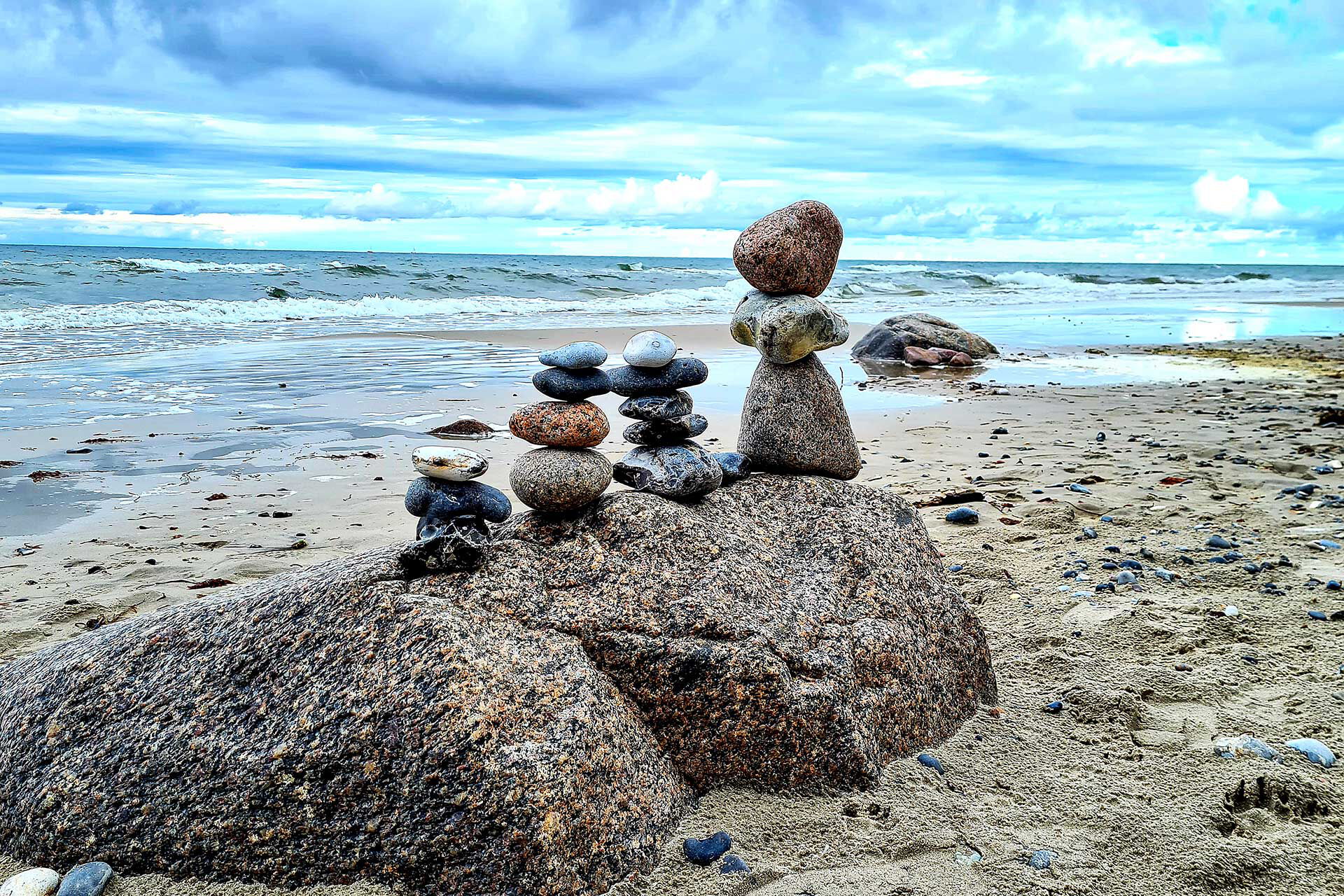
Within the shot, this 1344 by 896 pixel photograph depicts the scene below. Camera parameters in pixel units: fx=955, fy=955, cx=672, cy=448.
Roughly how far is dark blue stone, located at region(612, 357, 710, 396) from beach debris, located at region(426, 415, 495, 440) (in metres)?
4.85

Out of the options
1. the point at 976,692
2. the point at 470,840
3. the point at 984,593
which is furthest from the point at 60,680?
the point at 984,593

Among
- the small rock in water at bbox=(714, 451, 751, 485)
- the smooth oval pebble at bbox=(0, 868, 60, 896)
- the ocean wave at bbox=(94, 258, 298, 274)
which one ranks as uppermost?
the small rock in water at bbox=(714, 451, 751, 485)

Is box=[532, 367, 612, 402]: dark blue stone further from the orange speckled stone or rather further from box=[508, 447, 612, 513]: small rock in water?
box=[508, 447, 612, 513]: small rock in water

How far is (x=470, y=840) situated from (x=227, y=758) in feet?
2.61

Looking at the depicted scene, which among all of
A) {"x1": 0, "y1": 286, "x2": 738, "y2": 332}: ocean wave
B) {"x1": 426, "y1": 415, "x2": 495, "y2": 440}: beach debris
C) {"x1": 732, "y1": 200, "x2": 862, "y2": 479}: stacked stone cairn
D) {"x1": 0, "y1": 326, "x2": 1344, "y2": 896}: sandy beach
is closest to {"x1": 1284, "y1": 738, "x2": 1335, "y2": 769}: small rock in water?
{"x1": 0, "y1": 326, "x2": 1344, "y2": 896}: sandy beach

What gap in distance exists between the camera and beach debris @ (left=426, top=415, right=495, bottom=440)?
28.5ft

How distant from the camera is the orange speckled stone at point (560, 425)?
142 inches

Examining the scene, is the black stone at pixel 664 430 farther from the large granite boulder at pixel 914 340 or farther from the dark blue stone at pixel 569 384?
the large granite boulder at pixel 914 340

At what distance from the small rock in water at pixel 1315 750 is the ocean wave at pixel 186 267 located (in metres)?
34.3

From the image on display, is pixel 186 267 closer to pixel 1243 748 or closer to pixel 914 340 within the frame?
pixel 914 340

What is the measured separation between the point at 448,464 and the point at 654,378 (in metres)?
0.97

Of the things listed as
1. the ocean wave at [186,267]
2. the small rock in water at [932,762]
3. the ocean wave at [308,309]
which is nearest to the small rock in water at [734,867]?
the small rock in water at [932,762]

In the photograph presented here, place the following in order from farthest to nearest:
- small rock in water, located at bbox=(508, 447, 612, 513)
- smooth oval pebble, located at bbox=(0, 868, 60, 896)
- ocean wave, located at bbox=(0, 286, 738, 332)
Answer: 1. ocean wave, located at bbox=(0, 286, 738, 332)
2. small rock in water, located at bbox=(508, 447, 612, 513)
3. smooth oval pebble, located at bbox=(0, 868, 60, 896)

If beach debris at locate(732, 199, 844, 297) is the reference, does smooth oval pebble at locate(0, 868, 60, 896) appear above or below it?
below
